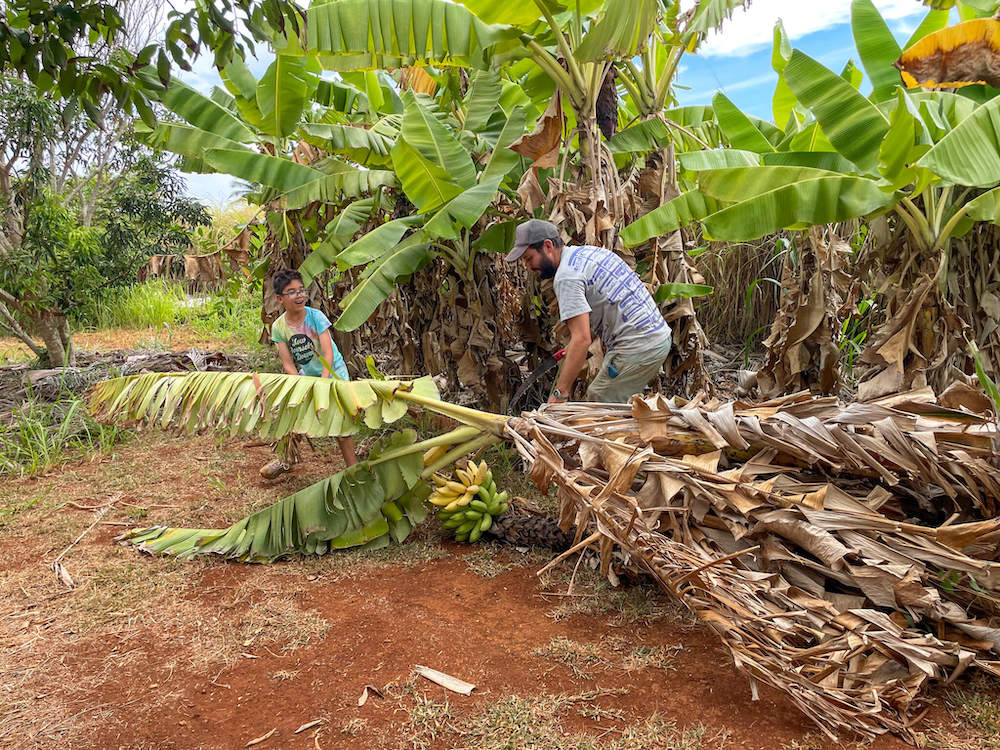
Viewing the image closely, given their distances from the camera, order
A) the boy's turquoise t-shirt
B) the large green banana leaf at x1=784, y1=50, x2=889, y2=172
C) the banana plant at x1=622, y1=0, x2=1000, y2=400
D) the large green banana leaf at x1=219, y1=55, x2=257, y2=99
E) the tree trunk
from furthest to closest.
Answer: the tree trunk
the large green banana leaf at x1=219, y1=55, x2=257, y2=99
the boy's turquoise t-shirt
the large green banana leaf at x1=784, y1=50, x2=889, y2=172
the banana plant at x1=622, y1=0, x2=1000, y2=400

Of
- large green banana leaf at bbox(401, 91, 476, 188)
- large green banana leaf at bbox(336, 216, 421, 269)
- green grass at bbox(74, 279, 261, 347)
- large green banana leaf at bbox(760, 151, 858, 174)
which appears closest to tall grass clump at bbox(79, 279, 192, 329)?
green grass at bbox(74, 279, 261, 347)

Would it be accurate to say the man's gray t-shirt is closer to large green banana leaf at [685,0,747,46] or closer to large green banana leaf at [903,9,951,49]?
large green banana leaf at [685,0,747,46]

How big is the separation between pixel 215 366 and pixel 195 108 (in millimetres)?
3200

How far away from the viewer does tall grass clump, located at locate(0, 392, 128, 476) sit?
554 centimetres

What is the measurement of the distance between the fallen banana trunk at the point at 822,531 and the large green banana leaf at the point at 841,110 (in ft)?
4.19

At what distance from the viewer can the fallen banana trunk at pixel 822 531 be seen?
7.63 feet

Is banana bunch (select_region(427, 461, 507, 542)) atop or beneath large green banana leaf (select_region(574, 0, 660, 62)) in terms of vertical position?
beneath

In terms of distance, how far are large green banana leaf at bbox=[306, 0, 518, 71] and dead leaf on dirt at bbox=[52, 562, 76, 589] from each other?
336 centimetres

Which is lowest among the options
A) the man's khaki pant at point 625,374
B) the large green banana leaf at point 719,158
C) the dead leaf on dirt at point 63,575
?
the dead leaf on dirt at point 63,575

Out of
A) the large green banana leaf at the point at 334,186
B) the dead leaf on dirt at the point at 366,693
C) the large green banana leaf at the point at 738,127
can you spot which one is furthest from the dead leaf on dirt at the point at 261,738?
the large green banana leaf at the point at 738,127

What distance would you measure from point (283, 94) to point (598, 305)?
2.78 meters

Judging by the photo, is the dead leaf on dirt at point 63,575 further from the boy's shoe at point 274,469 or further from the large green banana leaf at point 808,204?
the large green banana leaf at point 808,204

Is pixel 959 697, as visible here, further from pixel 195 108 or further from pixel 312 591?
pixel 195 108

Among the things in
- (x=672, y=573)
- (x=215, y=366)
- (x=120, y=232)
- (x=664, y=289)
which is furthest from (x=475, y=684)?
(x=120, y=232)
